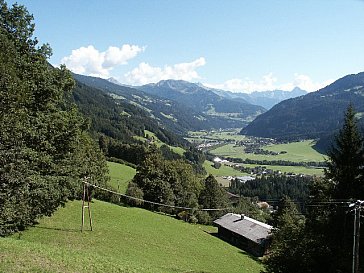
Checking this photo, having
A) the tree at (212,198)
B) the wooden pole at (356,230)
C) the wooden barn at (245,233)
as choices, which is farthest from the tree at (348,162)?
the tree at (212,198)

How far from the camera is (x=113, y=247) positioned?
31859 mm

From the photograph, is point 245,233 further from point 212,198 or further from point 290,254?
point 290,254

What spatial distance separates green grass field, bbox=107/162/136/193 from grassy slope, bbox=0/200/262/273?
29.3 meters

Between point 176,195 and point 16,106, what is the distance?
52.7 meters

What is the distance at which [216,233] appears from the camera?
65.6 m

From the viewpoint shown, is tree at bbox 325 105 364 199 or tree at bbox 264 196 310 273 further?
tree at bbox 264 196 310 273

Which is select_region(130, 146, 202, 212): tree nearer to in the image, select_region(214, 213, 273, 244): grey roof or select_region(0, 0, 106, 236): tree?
select_region(214, 213, 273, 244): grey roof

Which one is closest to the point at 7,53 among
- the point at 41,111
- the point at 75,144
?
the point at 41,111

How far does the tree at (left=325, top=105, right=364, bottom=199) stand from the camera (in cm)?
2675

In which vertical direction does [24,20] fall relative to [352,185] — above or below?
above

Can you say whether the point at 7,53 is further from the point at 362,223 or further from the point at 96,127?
the point at 96,127

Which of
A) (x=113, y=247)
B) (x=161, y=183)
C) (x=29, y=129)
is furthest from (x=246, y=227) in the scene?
(x=29, y=129)

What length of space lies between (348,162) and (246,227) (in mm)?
35753

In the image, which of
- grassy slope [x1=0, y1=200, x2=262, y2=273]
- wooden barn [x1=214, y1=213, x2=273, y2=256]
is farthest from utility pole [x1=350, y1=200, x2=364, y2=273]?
wooden barn [x1=214, y1=213, x2=273, y2=256]
